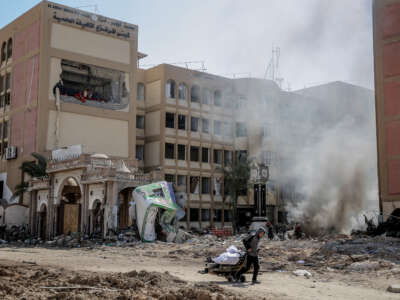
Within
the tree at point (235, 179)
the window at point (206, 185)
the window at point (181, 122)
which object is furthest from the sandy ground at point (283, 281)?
the window at point (181, 122)

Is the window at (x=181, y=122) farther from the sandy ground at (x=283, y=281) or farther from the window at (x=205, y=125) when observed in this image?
the sandy ground at (x=283, y=281)

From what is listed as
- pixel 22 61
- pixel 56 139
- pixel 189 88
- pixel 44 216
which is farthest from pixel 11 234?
pixel 189 88

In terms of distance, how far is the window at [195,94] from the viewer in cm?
5542

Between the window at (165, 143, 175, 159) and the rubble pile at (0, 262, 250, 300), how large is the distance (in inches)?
1511

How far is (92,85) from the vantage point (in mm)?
50438

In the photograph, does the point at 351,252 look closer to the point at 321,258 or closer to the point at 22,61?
the point at 321,258

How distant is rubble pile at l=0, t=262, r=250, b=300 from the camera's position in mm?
11188

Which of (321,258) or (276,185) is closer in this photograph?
(321,258)

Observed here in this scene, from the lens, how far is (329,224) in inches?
1703

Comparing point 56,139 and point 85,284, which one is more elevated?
point 56,139

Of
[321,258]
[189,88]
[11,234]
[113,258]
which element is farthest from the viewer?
[189,88]

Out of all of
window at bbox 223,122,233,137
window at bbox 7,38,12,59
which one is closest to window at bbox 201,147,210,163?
window at bbox 223,122,233,137

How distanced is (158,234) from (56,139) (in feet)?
55.9

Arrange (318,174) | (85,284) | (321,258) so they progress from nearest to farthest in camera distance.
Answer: (85,284) → (321,258) → (318,174)
